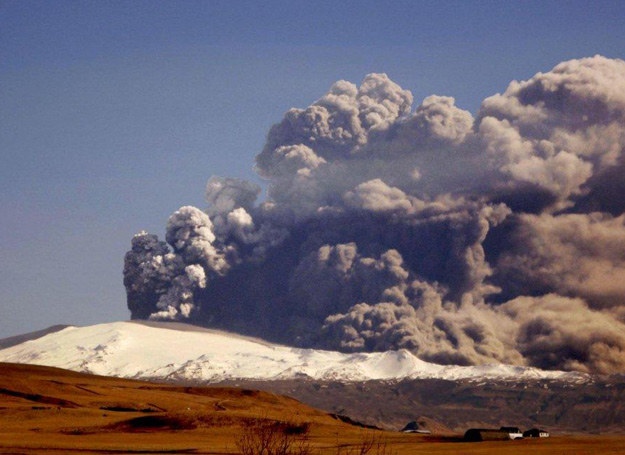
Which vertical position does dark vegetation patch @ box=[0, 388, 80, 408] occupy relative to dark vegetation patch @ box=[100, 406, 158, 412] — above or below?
above

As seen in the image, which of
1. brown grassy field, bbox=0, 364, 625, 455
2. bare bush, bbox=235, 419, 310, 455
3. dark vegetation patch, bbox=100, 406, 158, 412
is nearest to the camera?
bare bush, bbox=235, 419, 310, 455

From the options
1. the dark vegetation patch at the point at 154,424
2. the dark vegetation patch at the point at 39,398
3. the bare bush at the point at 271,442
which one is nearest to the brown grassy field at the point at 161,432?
the dark vegetation patch at the point at 154,424

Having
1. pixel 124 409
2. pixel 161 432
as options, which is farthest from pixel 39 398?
pixel 161 432

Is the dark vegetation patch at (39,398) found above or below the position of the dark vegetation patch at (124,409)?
above

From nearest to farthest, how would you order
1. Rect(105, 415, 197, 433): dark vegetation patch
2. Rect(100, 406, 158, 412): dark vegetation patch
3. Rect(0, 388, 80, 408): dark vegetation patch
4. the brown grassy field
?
1. the brown grassy field
2. Rect(105, 415, 197, 433): dark vegetation patch
3. Rect(100, 406, 158, 412): dark vegetation patch
4. Rect(0, 388, 80, 408): dark vegetation patch

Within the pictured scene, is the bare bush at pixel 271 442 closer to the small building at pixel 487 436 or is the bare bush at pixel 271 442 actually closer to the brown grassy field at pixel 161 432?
the brown grassy field at pixel 161 432

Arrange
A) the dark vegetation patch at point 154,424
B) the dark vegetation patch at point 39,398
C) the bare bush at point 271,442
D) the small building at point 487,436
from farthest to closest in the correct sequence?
the dark vegetation patch at point 39,398, the dark vegetation patch at point 154,424, the small building at point 487,436, the bare bush at point 271,442

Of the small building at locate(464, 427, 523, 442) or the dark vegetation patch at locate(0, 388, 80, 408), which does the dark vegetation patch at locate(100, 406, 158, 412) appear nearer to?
the dark vegetation patch at locate(0, 388, 80, 408)

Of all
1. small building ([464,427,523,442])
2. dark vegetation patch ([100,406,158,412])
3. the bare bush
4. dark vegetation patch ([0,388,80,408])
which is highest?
dark vegetation patch ([0,388,80,408])

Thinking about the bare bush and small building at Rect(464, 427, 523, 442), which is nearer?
the bare bush

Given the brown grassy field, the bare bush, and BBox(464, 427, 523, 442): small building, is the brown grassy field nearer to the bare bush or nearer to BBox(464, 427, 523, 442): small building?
the bare bush

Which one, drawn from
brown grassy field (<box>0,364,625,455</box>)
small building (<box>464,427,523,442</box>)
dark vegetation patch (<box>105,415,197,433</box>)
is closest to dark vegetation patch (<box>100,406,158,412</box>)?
brown grassy field (<box>0,364,625,455</box>)
